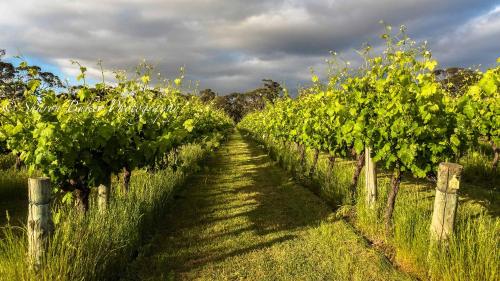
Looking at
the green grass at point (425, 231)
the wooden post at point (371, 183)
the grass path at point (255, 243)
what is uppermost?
the wooden post at point (371, 183)

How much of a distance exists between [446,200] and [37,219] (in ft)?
14.4

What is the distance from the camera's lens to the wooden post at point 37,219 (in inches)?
146

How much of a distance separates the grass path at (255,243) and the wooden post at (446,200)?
2.37ft

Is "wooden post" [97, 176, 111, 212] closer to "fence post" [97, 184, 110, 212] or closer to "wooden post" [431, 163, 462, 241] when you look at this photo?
"fence post" [97, 184, 110, 212]

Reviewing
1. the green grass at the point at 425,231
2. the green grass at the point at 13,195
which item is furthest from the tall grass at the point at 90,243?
the green grass at the point at 425,231

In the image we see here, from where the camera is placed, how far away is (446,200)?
4535mm

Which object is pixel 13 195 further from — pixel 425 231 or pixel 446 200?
pixel 446 200

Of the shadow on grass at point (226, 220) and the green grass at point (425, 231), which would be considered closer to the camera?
the green grass at point (425, 231)

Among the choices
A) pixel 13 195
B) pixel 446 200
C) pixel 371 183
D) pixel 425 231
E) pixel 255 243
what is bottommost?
pixel 255 243

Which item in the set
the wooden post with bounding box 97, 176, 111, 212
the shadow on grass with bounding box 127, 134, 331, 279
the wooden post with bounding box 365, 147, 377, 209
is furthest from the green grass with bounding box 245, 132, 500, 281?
the wooden post with bounding box 97, 176, 111, 212

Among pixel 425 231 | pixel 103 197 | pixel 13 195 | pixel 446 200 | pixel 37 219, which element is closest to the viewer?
pixel 37 219

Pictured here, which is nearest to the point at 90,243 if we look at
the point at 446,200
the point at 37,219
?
the point at 37,219

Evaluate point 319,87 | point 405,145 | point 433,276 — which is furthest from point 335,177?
point 433,276

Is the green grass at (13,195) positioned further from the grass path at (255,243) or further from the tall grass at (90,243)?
the grass path at (255,243)
